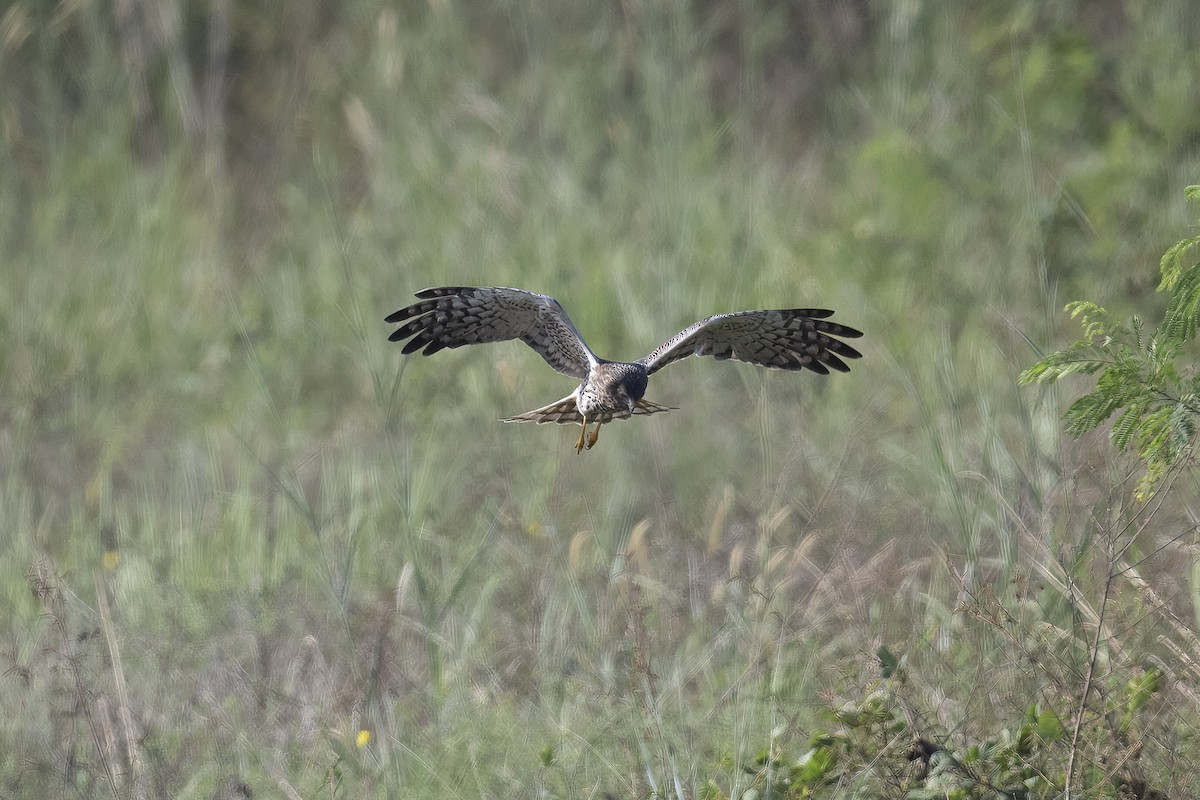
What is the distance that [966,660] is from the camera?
3.84 metres

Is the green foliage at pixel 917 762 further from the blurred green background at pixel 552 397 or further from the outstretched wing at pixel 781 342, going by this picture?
the outstretched wing at pixel 781 342

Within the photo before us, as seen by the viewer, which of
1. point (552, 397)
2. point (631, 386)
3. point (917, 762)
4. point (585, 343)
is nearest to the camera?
point (917, 762)

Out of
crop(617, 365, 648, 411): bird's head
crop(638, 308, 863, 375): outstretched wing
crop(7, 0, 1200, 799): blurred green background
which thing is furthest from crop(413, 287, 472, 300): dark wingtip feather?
crop(638, 308, 863, 375): outstretched wing

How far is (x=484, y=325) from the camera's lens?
4.58 metres

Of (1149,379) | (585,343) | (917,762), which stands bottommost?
(917,762)

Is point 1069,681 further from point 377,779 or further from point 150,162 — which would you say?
point 150,162

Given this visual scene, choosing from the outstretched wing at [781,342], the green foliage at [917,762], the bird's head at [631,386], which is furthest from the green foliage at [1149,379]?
the outstretched wing at [781,342]

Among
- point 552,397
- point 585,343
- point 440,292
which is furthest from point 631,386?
point 552,397

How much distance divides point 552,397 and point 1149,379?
3707mm

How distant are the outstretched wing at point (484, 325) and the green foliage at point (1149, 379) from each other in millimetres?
1678

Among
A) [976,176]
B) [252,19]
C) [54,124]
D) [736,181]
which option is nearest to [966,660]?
[976,176]

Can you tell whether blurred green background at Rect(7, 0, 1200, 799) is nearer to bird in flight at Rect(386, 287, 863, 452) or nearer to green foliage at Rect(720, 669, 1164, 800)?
green foliage at Rect(720, 669, 1164, 800)

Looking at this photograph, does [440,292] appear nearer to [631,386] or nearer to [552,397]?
[631,386]

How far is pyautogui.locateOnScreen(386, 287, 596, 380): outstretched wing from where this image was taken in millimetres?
4465
